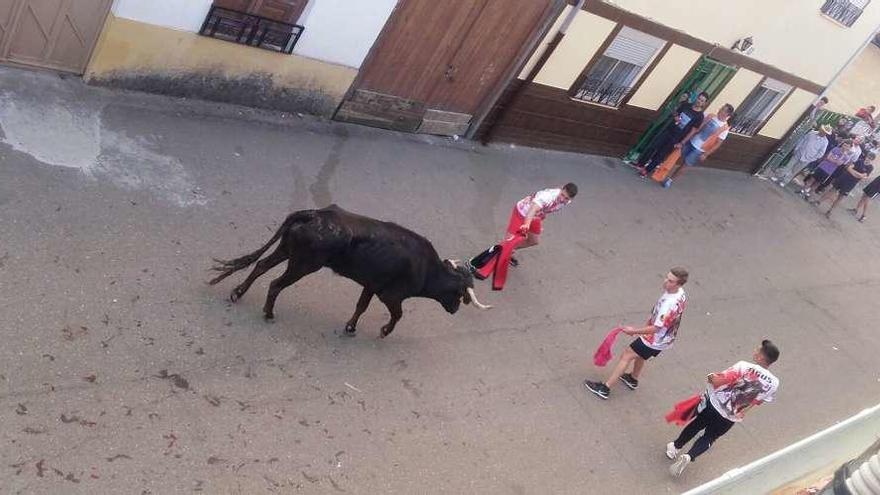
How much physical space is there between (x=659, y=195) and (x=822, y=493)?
9.83 m

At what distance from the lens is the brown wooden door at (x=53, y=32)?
25.7 feet

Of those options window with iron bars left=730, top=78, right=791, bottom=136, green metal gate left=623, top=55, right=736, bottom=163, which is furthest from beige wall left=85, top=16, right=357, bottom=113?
window with iron bars left=730, top=78, right=791, bottom=136

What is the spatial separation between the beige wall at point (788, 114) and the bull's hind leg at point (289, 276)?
49.2 ft

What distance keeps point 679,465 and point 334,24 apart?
6.34 metres

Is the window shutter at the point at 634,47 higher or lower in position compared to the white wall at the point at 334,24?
higher

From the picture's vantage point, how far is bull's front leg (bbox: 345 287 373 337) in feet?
23.6

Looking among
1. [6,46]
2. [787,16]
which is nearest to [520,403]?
[6,46]

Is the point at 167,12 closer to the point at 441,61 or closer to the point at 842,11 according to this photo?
the point at 441,61

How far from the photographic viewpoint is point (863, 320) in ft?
45.8

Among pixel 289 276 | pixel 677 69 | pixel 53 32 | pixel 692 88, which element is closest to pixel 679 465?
pixel 289 276

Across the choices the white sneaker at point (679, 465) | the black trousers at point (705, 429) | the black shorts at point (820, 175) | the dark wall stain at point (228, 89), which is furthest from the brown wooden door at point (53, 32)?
the black shorts at point (820, 175)

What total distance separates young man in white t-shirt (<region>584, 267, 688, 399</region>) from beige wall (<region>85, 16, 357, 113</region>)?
4.97m

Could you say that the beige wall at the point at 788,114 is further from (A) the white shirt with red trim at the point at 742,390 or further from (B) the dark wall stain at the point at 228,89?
(A) the white shirt with red trim at the point at 742,390

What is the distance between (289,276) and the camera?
22.0 feet
